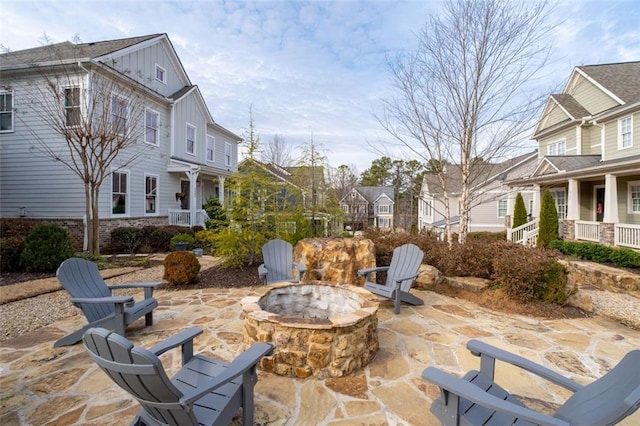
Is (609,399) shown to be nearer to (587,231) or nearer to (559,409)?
(559,409)

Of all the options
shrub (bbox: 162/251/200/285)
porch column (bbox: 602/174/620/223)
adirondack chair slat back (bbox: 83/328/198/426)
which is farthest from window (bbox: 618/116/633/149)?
adirondack chair slat back (bbox: 83/328/198/426)

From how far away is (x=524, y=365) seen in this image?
6.15 ft

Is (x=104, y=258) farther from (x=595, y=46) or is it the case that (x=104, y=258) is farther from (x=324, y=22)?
(x=595, y=46)

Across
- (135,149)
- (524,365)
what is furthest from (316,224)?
(135,149)

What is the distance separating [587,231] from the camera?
1048cm

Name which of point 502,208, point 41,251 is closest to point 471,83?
point 41,251

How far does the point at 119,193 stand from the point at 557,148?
1985 centimetres

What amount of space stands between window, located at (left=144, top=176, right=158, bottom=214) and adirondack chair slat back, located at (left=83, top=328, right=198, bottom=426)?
454 inches

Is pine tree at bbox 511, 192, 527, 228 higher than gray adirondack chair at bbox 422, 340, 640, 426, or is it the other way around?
pine tree at bbox 511, 192, 527, 228

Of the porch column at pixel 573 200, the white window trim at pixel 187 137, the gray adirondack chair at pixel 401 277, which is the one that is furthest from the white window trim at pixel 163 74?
the porch column at pixel 573 200

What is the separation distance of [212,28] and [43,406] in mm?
8126

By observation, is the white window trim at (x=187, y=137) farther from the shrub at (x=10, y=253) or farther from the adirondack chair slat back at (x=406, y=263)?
the adirondack chair slat back at (x=406, y=263)

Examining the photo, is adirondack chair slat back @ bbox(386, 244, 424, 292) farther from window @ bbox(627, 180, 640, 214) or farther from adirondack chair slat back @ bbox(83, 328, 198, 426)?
window @ bbox(627, 180, 640, 214)

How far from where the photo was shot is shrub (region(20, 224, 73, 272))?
662 centimetres
